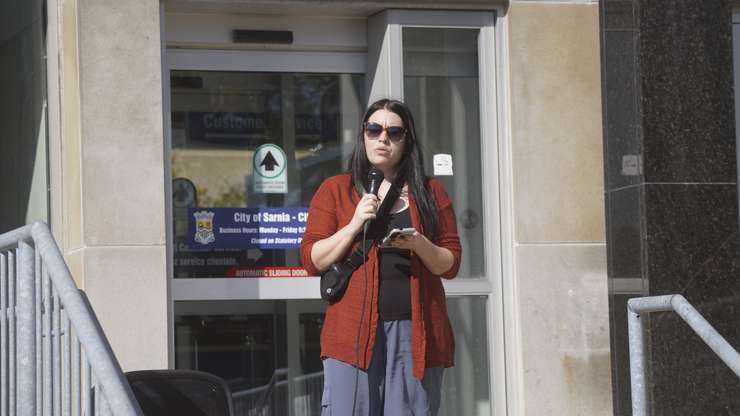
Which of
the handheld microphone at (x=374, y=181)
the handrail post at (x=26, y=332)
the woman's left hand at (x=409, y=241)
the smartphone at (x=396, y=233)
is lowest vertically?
the handrail post at (x=26, y=332)

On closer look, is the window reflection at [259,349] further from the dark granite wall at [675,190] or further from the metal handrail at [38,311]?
the metal handrail at [38,311]

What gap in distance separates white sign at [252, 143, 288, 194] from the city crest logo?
345 millimetres

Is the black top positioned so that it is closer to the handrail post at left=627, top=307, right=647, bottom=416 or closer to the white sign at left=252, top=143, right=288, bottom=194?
the handrail post at left=627, top=307, right=647, bottom=416

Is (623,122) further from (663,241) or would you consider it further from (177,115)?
(177,115)

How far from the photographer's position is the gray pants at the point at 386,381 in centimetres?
521

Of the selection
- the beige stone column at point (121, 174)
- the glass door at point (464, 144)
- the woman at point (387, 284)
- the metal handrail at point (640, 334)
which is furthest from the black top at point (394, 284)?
the glass door at point (464, 144)

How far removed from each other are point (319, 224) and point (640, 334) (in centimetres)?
149

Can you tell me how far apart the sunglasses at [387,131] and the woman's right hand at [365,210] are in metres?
0.36

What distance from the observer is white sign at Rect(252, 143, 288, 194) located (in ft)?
26.4

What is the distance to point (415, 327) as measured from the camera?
17.2ft

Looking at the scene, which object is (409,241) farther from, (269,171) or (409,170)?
(269,171)

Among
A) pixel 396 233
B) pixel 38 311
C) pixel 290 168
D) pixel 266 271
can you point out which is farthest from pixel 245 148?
pixel 38 311

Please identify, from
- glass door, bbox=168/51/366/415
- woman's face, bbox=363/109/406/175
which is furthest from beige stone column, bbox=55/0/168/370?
woman's face, bbox=363/109/406/175

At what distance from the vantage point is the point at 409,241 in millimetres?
5121
